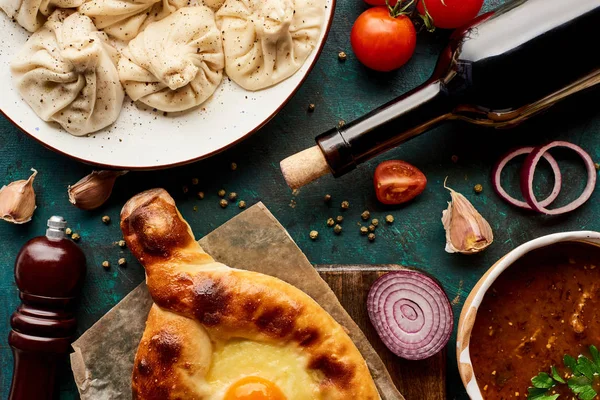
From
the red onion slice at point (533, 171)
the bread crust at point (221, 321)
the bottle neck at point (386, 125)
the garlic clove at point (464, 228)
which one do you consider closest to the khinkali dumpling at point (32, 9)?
the bread crust at point (221, 321)

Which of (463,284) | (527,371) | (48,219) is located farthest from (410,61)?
(48,219)

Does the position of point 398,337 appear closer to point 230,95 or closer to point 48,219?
point 230,95

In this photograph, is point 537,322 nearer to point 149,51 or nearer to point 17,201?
point 149,51

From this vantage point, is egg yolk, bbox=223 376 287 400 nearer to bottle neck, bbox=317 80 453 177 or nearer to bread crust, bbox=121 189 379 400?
bread crust, bbox=121 189 379 400

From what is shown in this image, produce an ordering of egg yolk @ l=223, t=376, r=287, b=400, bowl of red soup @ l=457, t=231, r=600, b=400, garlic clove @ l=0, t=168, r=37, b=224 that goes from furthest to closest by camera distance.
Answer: garlic clove @ l=0, t=168, r=37, b=224, bowl of red soup @ l=457, t=231, r=600, b=400, egg yolk @ l=223, t=376, r=287, b=400

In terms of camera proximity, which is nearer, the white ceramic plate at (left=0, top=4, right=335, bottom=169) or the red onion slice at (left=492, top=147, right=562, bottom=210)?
the white ceramic plate at (left=0, top=4, right=335, bottom=169)

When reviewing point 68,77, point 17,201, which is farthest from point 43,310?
point 68,77

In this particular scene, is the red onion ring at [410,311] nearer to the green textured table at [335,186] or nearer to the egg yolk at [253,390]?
the green textured table at [335,186]

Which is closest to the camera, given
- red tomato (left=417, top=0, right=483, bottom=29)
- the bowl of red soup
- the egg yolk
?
the egg yolk

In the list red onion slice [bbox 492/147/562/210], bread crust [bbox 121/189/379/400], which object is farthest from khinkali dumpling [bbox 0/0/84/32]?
red onion slice [bbox 492/147/562/210]
